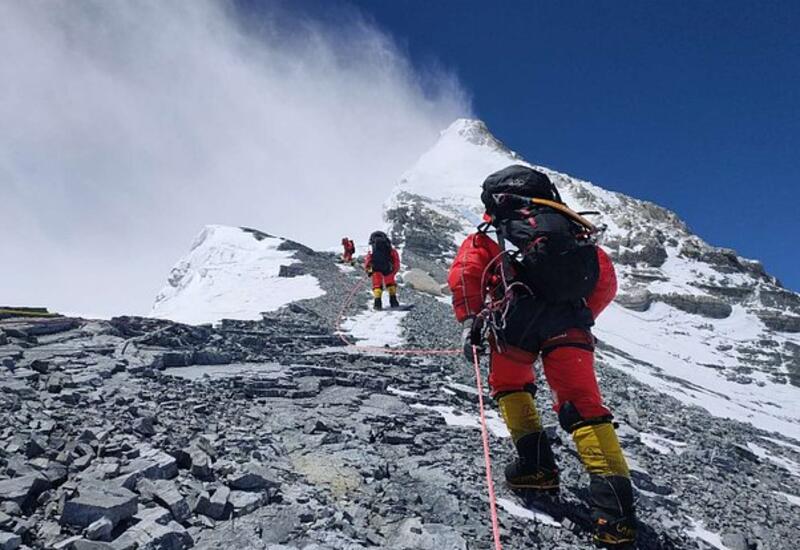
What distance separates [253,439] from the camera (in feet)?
15.6

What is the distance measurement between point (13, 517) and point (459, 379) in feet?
20.3

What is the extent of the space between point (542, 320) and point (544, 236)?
70 cm

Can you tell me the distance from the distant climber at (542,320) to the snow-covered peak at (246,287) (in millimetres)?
10351

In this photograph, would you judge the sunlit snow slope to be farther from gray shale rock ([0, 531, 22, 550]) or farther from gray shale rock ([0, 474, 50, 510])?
gray shale rock ([0, 531, 22, 550])

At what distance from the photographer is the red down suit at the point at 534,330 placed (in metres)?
4.22

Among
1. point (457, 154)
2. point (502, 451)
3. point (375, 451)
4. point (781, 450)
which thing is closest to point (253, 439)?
point (375, 451)

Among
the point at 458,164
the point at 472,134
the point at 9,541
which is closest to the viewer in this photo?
the point at 9,541

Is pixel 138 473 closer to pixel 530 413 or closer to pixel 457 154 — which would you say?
pixel 530 413

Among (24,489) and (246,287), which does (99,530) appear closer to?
(24,489)

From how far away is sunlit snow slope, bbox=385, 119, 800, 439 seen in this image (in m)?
50.8

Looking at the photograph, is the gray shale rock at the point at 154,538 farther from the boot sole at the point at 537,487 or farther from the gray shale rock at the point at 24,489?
the boot sole at the point at 537,487

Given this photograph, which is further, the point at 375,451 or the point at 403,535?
the point at 375,451

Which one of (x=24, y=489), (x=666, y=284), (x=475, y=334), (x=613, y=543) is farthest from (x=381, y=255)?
(x=666, y=284)

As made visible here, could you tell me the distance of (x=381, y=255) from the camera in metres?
16.7
